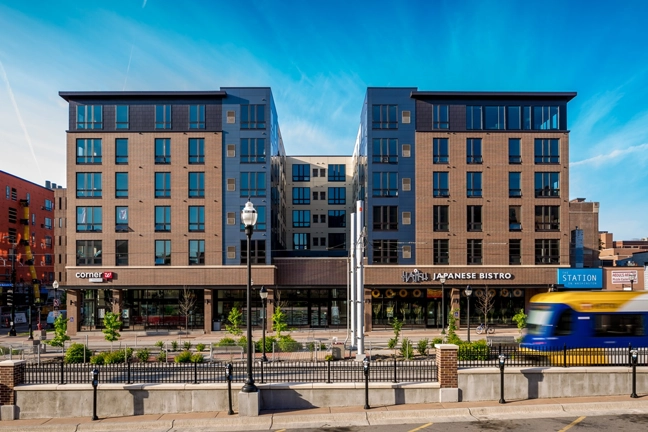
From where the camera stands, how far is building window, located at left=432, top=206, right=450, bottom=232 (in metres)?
45.4

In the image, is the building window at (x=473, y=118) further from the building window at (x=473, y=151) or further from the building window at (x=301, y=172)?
the building window at (x=301, y=172)

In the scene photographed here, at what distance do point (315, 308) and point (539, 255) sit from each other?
874 inches

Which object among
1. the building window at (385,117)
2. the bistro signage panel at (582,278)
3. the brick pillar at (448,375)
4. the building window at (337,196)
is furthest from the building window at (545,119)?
the brick pillar at (448,375)

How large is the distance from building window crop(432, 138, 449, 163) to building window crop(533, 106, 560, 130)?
891 centimetres

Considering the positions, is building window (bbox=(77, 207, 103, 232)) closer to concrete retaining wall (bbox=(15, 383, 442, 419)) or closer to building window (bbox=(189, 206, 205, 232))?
building window (bbox=(189, 206, 205, 232))

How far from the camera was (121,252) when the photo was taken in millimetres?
44844

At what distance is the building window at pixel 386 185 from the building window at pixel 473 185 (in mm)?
6860

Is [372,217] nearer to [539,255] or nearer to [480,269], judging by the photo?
[480,269]

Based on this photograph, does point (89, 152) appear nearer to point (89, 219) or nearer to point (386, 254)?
point (89, 219)

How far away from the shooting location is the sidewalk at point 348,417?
610 inches

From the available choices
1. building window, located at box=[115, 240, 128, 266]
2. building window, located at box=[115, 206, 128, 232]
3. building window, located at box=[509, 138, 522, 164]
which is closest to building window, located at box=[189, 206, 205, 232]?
building window, located at box=[115, 206, 128, 232]

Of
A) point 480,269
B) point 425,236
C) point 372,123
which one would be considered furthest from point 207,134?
point 480,269

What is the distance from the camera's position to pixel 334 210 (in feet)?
211

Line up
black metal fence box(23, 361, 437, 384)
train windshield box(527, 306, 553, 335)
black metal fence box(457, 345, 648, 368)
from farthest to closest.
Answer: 1. train windshield box(527, 306, 553, 335)
2. black metal fence box(457, 345, 648, 368)
3. black metal fence box(23, 361, 437, 384)
